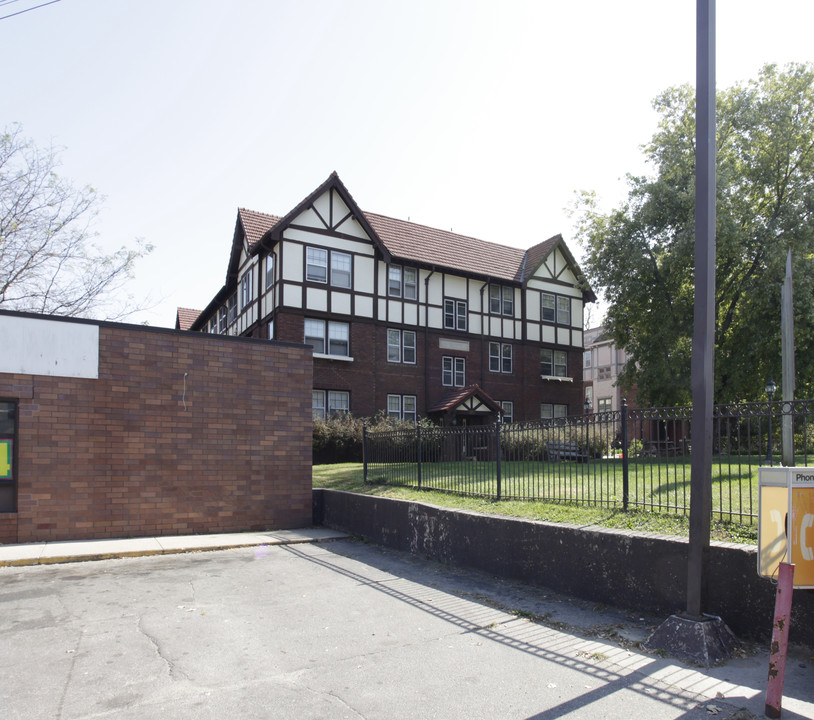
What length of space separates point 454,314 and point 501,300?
9.60ft

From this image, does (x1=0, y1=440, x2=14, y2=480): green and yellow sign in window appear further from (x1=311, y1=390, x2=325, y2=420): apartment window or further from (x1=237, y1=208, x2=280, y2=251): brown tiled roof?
(x1=237, y1=208, x2=280, y2=251): brown tiled roof

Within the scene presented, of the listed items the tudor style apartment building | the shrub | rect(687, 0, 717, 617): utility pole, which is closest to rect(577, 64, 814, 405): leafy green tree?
the tudor style apartment building

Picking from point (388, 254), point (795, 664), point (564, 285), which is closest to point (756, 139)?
point (564, 285)

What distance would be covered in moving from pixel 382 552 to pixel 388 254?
17865 mm

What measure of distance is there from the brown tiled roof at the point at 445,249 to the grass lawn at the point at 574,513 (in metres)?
16.8

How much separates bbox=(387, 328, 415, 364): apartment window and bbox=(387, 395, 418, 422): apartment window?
1551 mm

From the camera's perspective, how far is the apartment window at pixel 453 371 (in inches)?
1141

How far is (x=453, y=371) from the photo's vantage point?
29250 mm

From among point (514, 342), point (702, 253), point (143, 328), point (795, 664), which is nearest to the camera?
point (795, 664)

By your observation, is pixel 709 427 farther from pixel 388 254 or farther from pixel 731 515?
pixel 388 254

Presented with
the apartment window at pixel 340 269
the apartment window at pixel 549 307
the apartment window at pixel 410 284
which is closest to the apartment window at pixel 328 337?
the apartment window at pixel 340 269

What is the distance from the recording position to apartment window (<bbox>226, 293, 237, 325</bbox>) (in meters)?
30.1

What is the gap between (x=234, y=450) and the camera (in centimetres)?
1259

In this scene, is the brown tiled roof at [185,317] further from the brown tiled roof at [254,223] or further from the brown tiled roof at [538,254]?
the brown tiled roof at [538,254]
